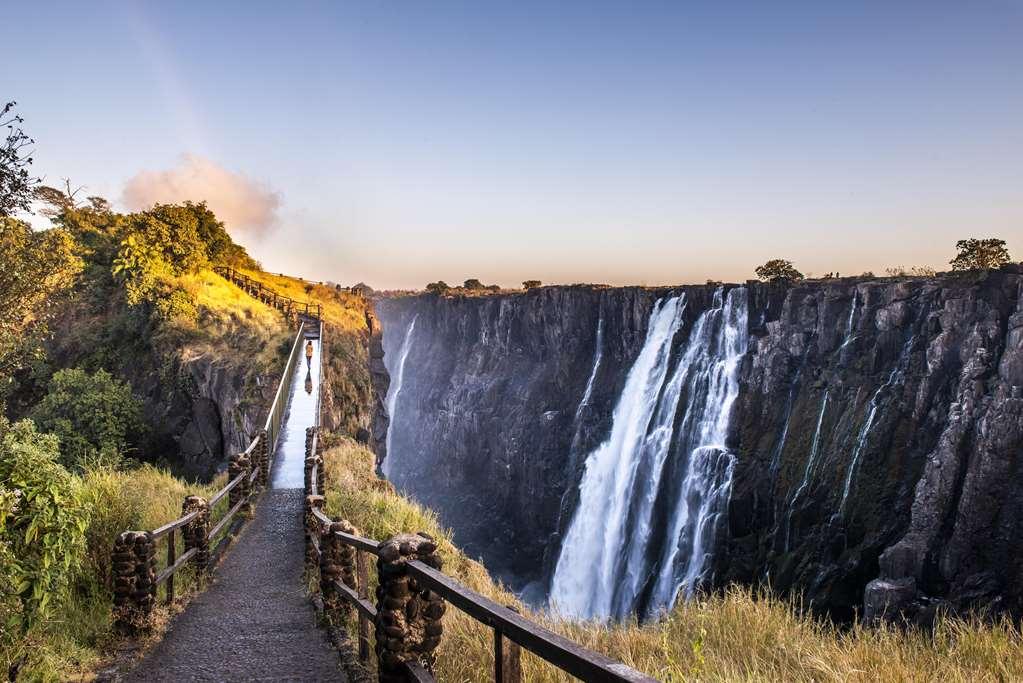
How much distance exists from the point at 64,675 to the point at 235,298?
29304mm

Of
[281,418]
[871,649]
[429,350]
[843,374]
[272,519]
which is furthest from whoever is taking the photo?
[429,350]

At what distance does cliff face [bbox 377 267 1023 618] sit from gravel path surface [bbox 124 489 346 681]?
15591 mm

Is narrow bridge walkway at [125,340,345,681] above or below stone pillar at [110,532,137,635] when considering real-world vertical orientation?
below

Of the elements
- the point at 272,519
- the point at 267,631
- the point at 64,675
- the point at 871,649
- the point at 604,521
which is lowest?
the point at 604,521

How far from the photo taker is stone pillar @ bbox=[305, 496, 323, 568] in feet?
28.1

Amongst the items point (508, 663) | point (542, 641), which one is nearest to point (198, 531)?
point (508, 663)

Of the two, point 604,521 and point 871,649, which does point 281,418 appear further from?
point 604,521

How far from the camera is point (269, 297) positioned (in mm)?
36531

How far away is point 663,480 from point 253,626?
35.5 meters

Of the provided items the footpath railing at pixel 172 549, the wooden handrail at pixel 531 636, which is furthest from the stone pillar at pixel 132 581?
the wooden handrail at pixel 531 636

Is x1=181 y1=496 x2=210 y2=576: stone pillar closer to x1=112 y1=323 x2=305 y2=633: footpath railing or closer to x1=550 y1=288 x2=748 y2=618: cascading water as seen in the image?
x1=112 y1=323 x2=305 y2=633: footpath railing

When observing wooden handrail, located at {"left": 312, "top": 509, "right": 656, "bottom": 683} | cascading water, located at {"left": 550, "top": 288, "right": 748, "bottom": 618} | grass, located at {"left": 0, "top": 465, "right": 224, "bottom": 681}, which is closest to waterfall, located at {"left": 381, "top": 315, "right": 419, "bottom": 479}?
cascading water, located at {"left": 550, "top": 288, "right": 748, "bottom": 618}

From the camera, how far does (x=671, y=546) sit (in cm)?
3650

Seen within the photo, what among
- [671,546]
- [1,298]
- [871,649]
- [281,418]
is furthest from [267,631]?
[671,546]
